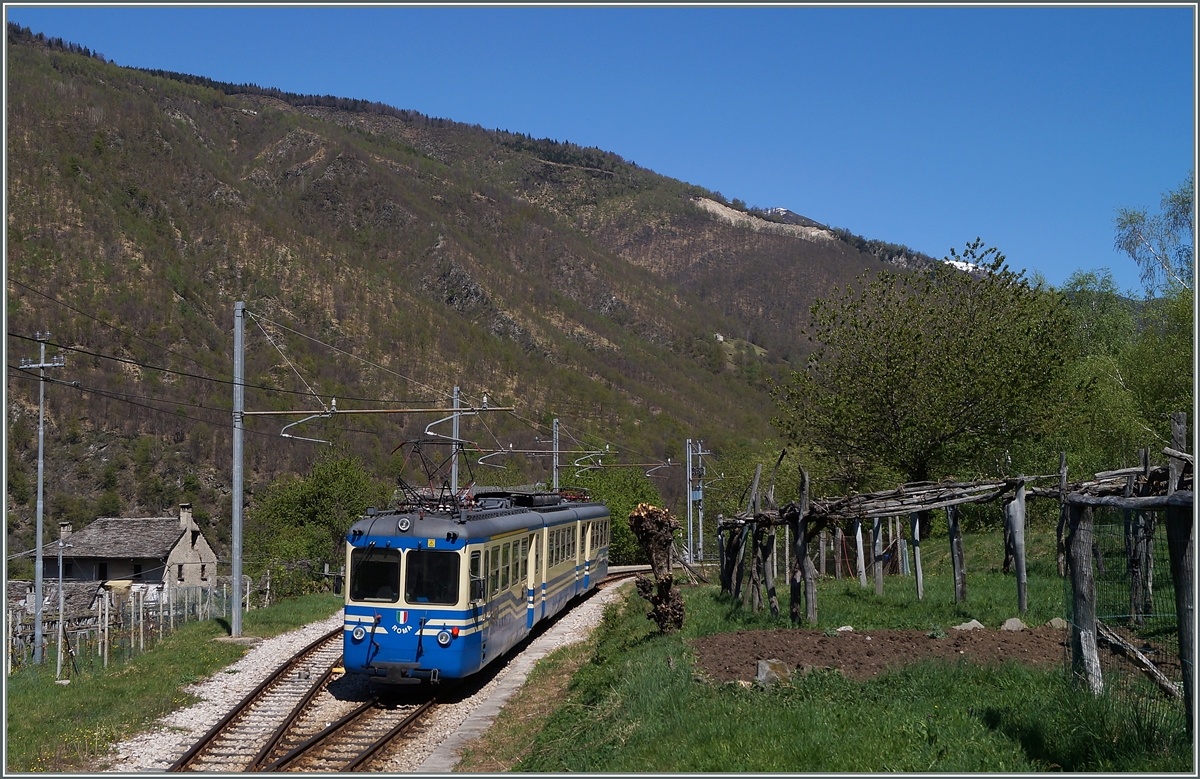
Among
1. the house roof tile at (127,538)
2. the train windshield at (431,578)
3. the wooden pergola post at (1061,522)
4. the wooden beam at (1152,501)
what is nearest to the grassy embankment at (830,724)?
the wooden beam at (1152,501)

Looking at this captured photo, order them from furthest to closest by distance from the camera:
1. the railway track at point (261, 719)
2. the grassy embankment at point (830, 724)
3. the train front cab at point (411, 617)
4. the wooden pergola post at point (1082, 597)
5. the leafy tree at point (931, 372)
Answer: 1. the leafy tree at point (931, 372)
2. the train front cab at point (411, 617)
3. the railway track at point (261, 719)
4. the wooden pergola post at point (1082, 597)
5. the grassy embankment at point (830, 724)

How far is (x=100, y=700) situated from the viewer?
1435 cm

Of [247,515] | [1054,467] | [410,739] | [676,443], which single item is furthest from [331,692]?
[676,443]

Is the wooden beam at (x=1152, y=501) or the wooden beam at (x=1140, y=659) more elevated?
the wooden beam at (x=1152, y=501)

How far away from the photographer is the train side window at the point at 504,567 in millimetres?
16500

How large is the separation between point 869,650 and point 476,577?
5.83 metres

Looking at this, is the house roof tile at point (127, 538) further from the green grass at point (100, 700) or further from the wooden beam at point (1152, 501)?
the wooden beam at point (1152, 501)

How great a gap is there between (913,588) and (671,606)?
7.02m

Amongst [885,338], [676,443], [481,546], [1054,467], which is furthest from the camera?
[676,443]

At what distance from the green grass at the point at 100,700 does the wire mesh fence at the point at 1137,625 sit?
1046 centimetres

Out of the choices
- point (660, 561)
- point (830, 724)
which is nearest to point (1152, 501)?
point (830, 724)

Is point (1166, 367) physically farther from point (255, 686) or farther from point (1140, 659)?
point (255, 686)

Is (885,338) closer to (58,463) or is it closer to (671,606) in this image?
(671,606)

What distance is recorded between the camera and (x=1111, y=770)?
22.7ft
